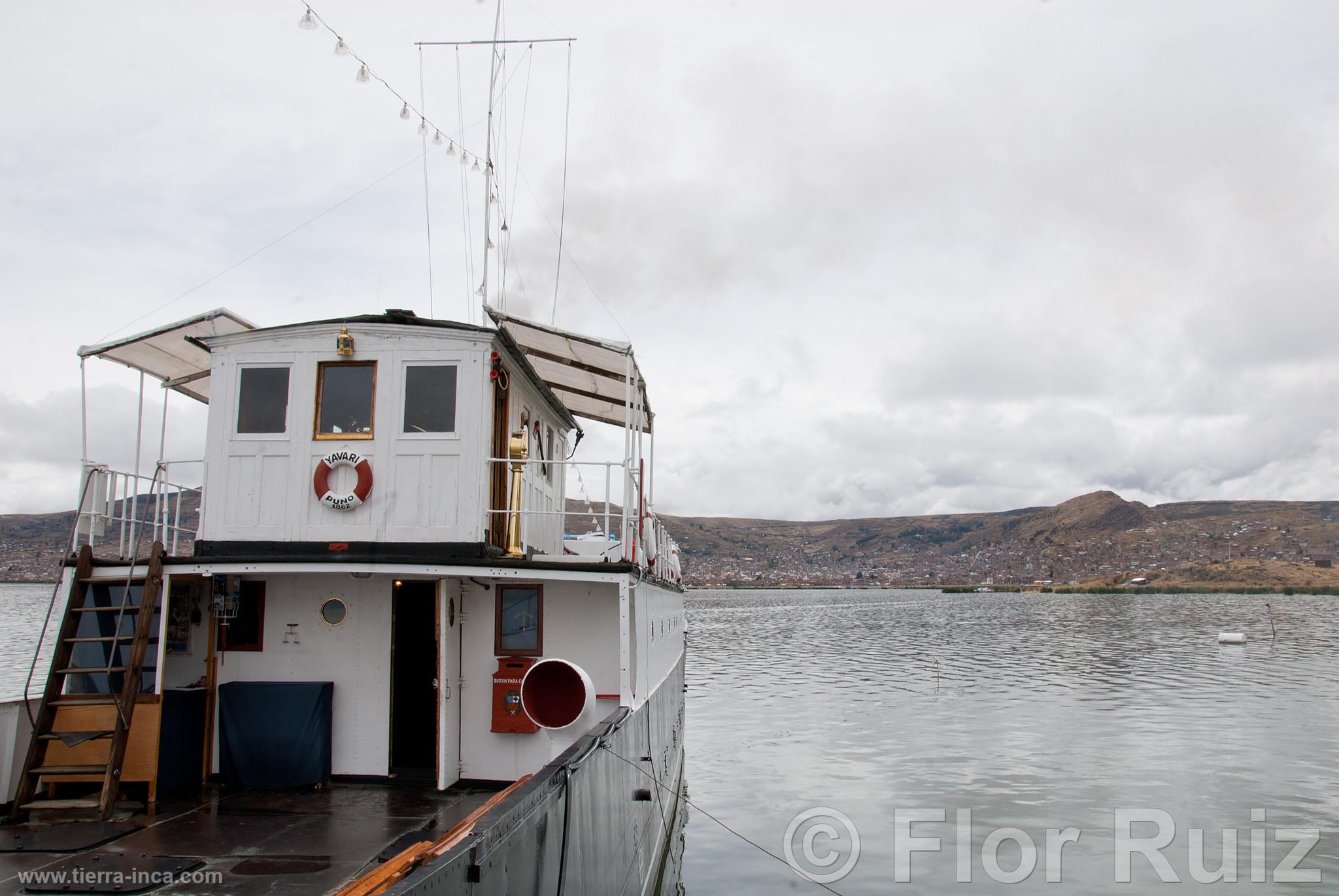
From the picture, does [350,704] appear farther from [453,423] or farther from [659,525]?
[659,525]

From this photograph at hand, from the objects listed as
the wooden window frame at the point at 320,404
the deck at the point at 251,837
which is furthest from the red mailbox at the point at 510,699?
the wooden window frame at the point at 320,404

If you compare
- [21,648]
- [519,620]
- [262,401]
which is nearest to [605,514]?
[519,620]

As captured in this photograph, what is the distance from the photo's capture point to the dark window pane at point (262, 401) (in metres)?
10.4

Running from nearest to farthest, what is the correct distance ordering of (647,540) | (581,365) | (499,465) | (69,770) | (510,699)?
1. (69,770)
2. (510,699)
3. (499,465)
4. (647,540)
5. (581,365)

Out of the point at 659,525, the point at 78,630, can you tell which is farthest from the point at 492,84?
the point at 78,630

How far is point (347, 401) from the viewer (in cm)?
1041

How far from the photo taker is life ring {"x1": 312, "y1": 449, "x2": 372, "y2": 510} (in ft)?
33.4

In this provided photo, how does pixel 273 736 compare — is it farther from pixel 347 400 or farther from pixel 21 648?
pixel 21 648

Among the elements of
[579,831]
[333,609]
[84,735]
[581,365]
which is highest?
[581,365]

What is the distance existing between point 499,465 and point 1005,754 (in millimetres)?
18116

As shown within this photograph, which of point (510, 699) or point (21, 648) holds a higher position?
point (510, 699)

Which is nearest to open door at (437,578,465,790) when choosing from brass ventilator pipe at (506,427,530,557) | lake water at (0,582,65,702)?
brass ventilator pipe at (506,427,530,557)

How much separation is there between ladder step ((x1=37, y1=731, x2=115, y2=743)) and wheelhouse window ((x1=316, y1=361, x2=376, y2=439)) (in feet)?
11.8

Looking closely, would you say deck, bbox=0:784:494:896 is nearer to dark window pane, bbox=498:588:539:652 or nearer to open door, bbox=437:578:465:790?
open door, bbox=437:578:465:790
